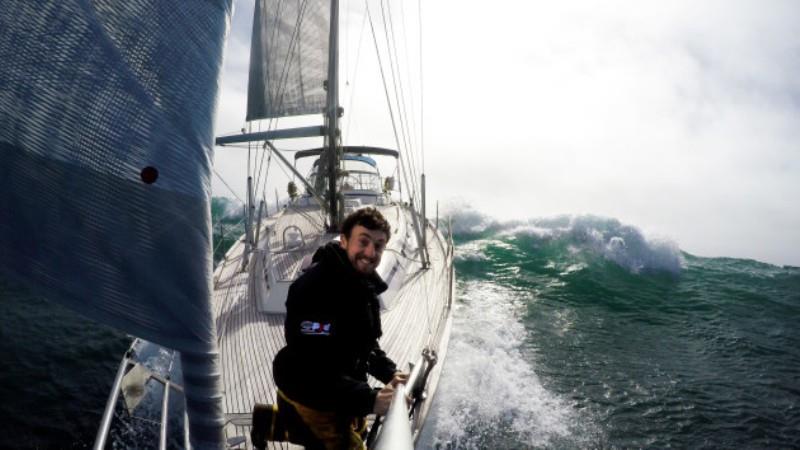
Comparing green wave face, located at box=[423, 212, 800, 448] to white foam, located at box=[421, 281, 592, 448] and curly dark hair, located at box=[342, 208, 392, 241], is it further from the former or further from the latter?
curly dark hair, located at box=[342, 208, 392, 241]

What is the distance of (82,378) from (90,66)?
7.29 m

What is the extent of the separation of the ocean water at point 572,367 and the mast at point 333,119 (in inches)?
82.8

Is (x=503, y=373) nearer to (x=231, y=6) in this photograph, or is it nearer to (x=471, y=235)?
(x=231, y=6)

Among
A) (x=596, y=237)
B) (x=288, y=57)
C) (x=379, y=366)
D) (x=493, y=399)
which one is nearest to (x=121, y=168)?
(x=379, y=366)

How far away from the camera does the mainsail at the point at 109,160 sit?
953 mm

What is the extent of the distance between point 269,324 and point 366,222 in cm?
352

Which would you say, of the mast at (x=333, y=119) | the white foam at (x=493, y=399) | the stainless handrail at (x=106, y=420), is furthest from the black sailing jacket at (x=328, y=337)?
the mast at (x=333, y=119)

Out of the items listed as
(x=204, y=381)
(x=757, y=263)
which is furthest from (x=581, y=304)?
(x=757, y=263)

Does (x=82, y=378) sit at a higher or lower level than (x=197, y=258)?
lower

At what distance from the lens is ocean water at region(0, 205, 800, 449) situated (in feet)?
16.2

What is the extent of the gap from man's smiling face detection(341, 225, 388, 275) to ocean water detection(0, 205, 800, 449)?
8.17 ft

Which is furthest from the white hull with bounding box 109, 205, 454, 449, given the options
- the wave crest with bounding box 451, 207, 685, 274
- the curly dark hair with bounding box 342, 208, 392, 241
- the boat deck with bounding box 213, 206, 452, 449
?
the wave crest with bounding box 451, 207, 685, 274

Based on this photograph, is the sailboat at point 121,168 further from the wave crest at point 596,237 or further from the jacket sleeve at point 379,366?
the wave crest at point 596,237

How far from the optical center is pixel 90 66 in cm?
97
